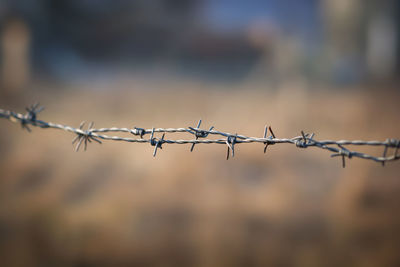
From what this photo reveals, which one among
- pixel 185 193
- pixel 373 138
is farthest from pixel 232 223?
pixel 373 138

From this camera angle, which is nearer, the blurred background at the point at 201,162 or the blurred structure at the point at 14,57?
the blurred background at the point at 201,162

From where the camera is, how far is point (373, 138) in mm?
6316

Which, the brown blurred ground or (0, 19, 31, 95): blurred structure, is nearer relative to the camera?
the brown blurred ground

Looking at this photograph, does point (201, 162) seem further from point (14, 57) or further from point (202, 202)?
point (14, 57)

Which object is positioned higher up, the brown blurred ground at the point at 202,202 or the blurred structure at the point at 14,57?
the blurred structure at the point at 14,57

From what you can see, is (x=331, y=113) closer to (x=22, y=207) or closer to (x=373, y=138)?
(x=373, y=138)

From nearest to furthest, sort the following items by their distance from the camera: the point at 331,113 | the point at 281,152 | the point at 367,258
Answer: the point at 367,258 < the point at 281,152 < the point at 331,113

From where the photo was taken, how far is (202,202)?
14.5 feet

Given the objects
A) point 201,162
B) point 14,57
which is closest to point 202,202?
point 201,162

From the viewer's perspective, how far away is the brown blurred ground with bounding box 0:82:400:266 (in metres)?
3.44

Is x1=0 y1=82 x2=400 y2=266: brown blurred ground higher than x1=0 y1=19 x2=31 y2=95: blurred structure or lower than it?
lower

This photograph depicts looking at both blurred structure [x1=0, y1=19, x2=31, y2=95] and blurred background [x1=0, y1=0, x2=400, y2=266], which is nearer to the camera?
blurred background [x1=0, y1=0, x2=400, y2=266]

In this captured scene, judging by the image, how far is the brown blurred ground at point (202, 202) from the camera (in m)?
3.44

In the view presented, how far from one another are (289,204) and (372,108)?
16.6 ft
